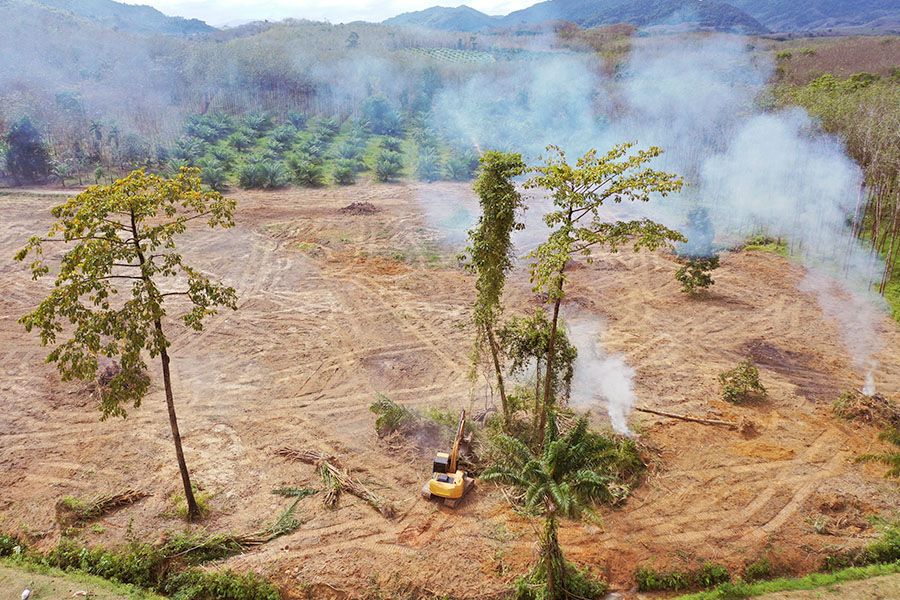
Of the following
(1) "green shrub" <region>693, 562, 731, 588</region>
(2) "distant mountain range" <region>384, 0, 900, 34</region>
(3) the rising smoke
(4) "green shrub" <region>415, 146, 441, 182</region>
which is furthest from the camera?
(2) "distant mountain range" <region>384, 0, 900, 34</region>

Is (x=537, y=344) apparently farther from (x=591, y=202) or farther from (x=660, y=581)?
(x=660, y=581)

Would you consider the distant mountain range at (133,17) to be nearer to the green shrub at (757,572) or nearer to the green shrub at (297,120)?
the green shrub at (297,120)

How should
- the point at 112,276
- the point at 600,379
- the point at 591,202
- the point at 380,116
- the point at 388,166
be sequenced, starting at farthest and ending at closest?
the point at 380,116, the point at 388,166, the point at 600,379, the point at 591,202, the point at 112,276

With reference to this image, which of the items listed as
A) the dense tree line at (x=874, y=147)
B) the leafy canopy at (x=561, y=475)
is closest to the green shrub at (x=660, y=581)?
the leafy canopy at (x=561, y=475)

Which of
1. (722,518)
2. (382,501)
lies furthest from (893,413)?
(382,501)

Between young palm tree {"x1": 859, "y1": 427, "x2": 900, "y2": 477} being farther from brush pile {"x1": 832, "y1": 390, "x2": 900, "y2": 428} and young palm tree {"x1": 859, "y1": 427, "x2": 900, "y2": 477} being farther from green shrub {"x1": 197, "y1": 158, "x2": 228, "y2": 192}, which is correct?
green shrub {"x1": 197, "y1": 158, "x2": 228, "y2": 192}

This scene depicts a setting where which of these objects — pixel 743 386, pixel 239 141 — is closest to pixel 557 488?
pixel 743 386

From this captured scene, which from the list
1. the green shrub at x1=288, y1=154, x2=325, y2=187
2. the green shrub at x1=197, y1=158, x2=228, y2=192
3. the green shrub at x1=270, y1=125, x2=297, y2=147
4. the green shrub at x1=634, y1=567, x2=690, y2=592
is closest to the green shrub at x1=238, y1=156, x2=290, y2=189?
the green shrub at x1=288, y1=154, x2=325, y2=187
